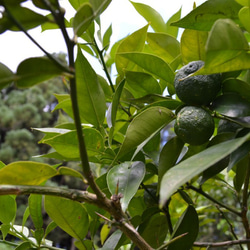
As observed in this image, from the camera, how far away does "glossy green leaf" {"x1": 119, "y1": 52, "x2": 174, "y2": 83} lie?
1.43 ft

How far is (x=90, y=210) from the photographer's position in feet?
1.65

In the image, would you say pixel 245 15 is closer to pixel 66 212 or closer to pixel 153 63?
pixel 153 63

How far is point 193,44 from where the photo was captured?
43 centimetres

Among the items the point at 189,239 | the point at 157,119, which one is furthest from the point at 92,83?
the point at 189,239

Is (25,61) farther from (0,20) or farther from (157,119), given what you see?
(157,119)

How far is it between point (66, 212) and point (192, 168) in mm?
235

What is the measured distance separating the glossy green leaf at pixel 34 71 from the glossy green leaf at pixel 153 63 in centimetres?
20

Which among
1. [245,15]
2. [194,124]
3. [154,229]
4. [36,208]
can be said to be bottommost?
[154,229]

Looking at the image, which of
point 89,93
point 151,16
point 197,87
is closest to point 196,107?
point 197,87

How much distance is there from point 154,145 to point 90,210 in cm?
15

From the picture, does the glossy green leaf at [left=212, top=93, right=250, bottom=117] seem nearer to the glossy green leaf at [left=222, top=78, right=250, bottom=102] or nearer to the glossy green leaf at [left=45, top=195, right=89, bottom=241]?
the glossy green leaf at [left=222, top=78, right=250, bottom=102]

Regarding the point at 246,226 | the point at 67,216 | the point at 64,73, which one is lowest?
the point at 246,226

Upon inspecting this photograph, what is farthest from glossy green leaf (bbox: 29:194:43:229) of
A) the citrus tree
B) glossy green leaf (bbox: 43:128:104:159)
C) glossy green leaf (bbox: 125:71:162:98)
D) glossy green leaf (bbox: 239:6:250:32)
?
glossy green leaf (bbox: 239:6:250:32)

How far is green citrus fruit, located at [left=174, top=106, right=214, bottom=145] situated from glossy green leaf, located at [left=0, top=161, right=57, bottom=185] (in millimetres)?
156
